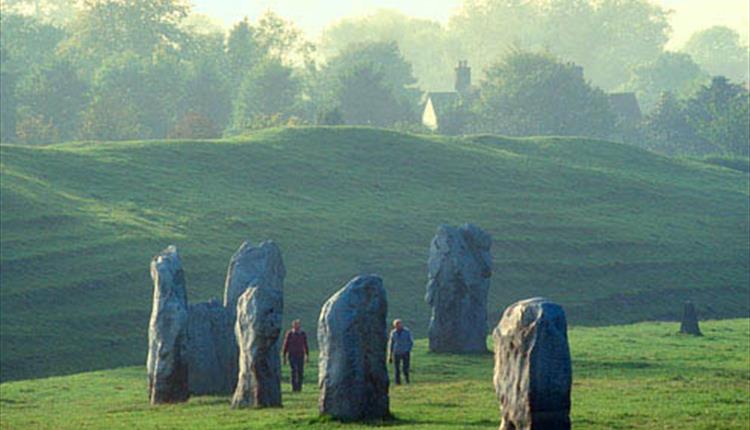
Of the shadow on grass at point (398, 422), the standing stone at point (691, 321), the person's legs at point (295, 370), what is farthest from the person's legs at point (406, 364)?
the standing stone at point (691, 321)

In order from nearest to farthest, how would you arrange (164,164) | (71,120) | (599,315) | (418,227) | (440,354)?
1. (440,354)
2. (599,315)
3. (418,227)
4. (164,164)
5. (71,120)

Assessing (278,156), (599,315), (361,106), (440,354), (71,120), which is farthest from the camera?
(361,106)

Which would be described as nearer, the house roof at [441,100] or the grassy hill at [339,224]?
the grassy hill at [339,224]

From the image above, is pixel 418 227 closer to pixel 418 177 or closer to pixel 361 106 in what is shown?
pixel 418 177

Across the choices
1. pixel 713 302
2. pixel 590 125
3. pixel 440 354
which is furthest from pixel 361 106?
pixel 440 354

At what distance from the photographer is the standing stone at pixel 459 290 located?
5516cm

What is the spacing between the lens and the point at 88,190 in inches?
3531

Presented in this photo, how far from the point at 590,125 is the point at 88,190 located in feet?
279

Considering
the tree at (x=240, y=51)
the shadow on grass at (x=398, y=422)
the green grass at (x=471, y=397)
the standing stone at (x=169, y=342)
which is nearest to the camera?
the shadow on grass at (x=398, y=422)

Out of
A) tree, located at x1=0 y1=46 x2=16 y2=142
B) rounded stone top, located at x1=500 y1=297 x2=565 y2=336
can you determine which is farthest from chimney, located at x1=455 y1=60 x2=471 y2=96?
rounded stone top, located at x1=500 y1=297 x2=565 y2=336

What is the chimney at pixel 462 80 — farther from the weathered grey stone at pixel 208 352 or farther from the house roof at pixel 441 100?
the weathered grey stone at pixel 208 352

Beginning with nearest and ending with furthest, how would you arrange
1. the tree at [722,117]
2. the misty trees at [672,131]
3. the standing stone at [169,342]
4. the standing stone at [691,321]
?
the standing stone at [169,342]
the standing stone at [691,321]
the tree at [722,117]
the misty trees at [672,131]

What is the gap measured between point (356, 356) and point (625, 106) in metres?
166

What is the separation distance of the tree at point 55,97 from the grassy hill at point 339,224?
4294 cm
